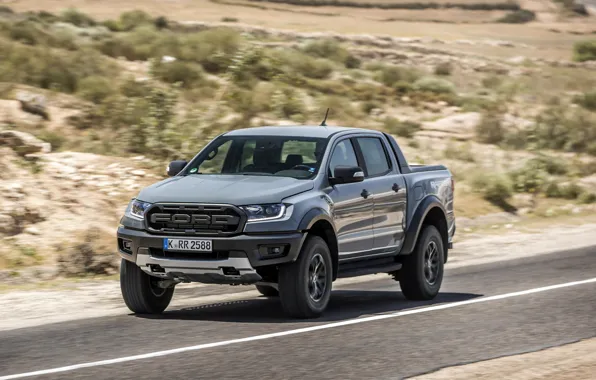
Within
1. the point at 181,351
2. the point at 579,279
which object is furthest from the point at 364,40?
the point at 181,351

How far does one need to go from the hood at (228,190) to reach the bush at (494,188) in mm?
15908

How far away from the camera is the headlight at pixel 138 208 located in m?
10.2

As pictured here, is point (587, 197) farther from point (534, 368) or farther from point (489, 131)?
point (534, 368)

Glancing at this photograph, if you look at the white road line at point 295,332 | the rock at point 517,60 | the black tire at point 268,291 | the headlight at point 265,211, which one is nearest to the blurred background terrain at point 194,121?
the black tire at point 268,291

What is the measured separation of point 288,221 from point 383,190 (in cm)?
193

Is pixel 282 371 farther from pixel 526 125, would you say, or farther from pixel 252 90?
pixel 526 125

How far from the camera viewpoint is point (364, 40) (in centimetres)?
7431

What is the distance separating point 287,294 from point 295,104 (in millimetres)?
20973

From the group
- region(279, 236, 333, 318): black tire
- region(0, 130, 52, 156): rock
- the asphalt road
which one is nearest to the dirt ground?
A: the asphalt road

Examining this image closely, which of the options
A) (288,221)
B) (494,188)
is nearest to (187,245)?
(288,221)

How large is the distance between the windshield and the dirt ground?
297 cm

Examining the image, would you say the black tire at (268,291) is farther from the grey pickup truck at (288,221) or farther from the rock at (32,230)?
the rock at (32,230)

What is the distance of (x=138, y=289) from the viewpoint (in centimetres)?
1061

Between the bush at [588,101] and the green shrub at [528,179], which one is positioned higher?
the green shrub at [528,179]
